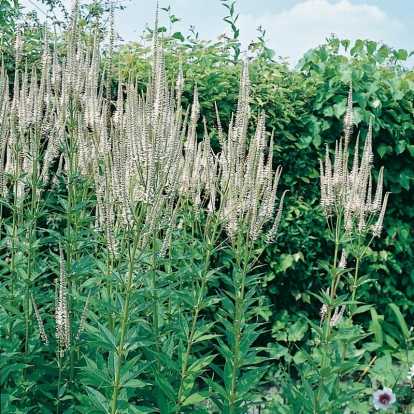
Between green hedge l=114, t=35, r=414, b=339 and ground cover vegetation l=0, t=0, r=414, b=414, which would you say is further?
green hedge l=114, t=35, r=414, b=339

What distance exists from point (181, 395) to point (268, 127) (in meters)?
3.67

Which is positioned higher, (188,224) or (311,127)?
(311,127)

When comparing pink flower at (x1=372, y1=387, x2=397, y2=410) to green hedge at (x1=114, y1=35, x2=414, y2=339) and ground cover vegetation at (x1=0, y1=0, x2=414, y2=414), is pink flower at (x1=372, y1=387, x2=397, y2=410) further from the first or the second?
green hedge at (x1=114, y1=35, x2=414, y2=339)

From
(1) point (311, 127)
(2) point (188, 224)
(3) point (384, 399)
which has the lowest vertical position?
(3) point (384, 399)

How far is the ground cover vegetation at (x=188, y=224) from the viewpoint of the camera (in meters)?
2.94

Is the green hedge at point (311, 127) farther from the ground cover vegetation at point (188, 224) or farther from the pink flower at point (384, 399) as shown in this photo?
the pink flower at point (384, 399)

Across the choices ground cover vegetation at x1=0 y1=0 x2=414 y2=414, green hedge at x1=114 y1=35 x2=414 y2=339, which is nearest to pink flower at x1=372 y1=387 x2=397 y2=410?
ground cover vegetation at x1=0 y1=0 x2=414 y2=414

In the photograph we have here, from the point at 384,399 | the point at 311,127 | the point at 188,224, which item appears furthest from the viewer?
the point at 311,127

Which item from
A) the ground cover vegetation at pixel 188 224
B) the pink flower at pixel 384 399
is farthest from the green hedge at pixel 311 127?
the pink flower at pixel 384 399

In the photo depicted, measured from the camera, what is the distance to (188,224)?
4.58m

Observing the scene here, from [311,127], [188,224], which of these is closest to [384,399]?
[188,224]

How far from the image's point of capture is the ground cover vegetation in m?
2.94

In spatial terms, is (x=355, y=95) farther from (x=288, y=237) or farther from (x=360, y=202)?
(x=360, y=202)

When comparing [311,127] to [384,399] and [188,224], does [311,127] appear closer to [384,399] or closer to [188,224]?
[188,224]
